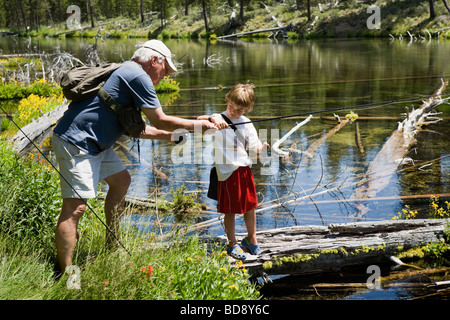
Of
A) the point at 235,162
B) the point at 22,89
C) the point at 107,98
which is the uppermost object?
the point at 107,98

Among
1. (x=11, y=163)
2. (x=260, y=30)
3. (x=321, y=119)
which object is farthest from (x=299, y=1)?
(x=11, y=163)

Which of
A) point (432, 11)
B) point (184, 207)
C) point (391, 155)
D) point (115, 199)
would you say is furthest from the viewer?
point (432, 11)

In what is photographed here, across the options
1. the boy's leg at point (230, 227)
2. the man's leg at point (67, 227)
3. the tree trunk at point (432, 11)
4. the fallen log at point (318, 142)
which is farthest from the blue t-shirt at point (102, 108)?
the tree trunk at point (432, 11)

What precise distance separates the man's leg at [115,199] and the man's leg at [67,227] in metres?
0.43

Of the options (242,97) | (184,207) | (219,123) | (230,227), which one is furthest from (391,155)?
(219,123)

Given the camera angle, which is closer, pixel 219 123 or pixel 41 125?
pixel 219 123

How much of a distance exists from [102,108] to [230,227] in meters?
1.57

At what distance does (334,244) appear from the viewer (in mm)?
5188

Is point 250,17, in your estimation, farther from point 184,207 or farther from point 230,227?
point 230,227

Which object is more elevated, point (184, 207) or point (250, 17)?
point (250, 17)

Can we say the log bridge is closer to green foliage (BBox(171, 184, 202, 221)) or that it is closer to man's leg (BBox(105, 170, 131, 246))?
man's leg (BBox(105, 170, 131, 246))

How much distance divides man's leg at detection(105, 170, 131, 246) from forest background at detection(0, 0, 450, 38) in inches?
1243

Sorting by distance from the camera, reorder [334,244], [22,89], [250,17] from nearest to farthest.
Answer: [334,244], [22,89], [250,17]

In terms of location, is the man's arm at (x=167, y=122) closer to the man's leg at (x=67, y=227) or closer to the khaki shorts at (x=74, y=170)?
the khaki shorts at (x=74, y=170)
